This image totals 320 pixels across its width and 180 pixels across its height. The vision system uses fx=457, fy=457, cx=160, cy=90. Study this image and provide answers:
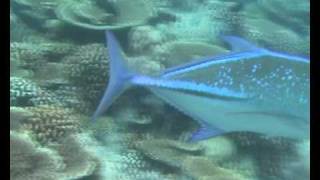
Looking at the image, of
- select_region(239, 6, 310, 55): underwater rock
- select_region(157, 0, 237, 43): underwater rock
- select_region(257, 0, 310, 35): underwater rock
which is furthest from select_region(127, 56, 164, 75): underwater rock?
select_region(257, 0, 310, 35): underwater rock

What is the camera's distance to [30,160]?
2701mm

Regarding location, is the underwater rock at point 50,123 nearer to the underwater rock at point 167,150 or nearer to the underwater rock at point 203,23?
the underwater rock at point 167,150

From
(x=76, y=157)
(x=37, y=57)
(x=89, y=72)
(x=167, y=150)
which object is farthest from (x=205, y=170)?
(x=37, y=57)

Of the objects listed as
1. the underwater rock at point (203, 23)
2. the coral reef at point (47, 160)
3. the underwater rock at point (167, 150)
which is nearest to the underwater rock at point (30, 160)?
the coral reef at point (47, 160)

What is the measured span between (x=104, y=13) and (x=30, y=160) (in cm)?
234

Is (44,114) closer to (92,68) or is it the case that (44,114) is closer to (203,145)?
(92,68)

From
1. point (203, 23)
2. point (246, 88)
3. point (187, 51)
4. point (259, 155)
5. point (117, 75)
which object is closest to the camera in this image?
point (117, 75)

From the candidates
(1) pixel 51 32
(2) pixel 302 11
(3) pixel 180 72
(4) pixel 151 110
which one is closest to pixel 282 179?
(4) pixel 151 110

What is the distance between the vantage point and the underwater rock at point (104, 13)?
14.2 feet

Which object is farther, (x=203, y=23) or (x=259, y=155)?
(x=203, y=23)

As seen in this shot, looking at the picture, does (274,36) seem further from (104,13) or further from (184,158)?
(184,158)

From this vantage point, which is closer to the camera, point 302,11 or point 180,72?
point 180,72

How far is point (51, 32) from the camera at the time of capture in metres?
4.27
